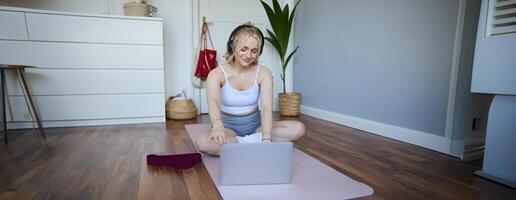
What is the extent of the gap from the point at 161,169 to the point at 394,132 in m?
1.61

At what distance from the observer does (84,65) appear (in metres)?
2.40

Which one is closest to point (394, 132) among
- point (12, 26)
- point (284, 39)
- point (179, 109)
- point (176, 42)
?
point (284, 39)

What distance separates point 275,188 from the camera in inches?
44.1

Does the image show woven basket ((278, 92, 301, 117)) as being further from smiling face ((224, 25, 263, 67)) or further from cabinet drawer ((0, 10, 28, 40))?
cabinet drawer ((0, 10, 28, 40))

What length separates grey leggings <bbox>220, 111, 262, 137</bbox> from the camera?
1492 millimetres

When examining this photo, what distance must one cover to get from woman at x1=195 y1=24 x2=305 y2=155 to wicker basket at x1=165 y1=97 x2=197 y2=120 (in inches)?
55.5

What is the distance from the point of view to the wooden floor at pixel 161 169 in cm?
112

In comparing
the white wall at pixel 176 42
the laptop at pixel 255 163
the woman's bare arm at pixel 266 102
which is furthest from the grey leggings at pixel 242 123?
the white wall at pixel 176 42

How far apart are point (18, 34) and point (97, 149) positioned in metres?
1.28

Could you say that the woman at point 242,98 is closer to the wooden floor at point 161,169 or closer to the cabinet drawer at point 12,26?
the wooden floor at point 161,169

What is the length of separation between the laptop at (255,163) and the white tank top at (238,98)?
1.34ft

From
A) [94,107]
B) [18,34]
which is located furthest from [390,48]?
[18,34]

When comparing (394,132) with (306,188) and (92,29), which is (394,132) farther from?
(92,29)

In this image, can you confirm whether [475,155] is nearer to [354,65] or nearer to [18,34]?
[354,65]
